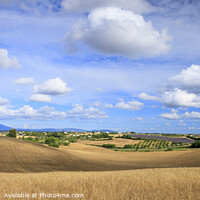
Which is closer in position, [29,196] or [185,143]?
[29,196]

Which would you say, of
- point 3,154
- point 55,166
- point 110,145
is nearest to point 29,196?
point 55,166

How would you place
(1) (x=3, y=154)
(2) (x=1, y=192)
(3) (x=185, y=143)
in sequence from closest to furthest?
(2) (x=1, y=192)
(1) (x=3, y=154)
(3) (x=185, y=143)

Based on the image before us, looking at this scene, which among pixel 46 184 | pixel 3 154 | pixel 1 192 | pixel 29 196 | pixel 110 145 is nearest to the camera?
pixel 29 196

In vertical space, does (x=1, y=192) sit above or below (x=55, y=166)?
above

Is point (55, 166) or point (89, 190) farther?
point (55, 166)

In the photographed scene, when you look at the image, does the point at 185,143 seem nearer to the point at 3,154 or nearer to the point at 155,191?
the point at 3,154

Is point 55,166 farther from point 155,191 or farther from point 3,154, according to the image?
point 155,191

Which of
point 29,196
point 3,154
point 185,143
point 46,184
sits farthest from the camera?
point 185,143

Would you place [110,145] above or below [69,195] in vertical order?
below

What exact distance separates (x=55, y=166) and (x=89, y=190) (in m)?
26.8

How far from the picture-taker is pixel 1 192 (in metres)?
11.0

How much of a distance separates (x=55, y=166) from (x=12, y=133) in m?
79.6

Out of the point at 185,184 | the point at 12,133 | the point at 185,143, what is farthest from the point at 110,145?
the point at 185,184

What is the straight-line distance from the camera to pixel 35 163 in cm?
3744
